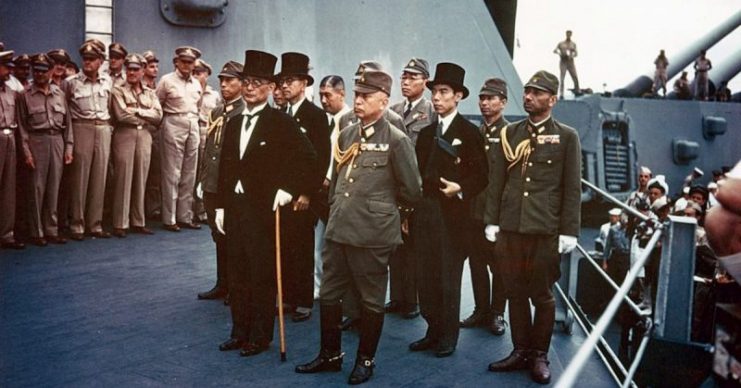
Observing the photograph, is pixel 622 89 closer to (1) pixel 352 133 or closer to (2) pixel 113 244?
(2) pixel 113 244

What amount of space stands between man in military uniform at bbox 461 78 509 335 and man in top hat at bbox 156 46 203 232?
3396 mm

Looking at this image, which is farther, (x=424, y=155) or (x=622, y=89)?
(x=622, y=89)

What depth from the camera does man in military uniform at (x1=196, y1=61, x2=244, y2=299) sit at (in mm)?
4719

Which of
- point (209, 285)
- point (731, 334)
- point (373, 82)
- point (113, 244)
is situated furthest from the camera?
point (113, 244)

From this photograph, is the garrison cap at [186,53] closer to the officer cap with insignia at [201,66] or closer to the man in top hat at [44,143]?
the officer cap with insignia at [201,66]

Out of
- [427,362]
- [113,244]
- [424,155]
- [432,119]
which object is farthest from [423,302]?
[113,244]

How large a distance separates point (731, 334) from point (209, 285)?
163 inches

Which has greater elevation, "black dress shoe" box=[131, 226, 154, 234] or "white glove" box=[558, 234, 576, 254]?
"white glove" box=[558, 234, 576, 254]

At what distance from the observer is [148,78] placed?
712 centimetres

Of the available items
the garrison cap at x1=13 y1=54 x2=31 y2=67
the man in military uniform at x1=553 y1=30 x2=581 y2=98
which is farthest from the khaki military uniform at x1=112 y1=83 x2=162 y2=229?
the man in military uniform at x1=553 y1=30 x2=581 y2=98

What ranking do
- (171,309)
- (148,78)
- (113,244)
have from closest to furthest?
(171,309)
(113,244)
(148,78)

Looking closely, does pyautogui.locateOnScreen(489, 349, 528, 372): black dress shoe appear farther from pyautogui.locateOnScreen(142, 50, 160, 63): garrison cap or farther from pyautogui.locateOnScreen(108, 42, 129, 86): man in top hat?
pyautogui.locateOnScreen(142, 50, 160, 63): garrison cap

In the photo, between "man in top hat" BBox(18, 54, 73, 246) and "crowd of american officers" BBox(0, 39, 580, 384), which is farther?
"man in top hat" BBox(18, 54, 73, 246)

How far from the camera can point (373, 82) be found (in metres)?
3.49
